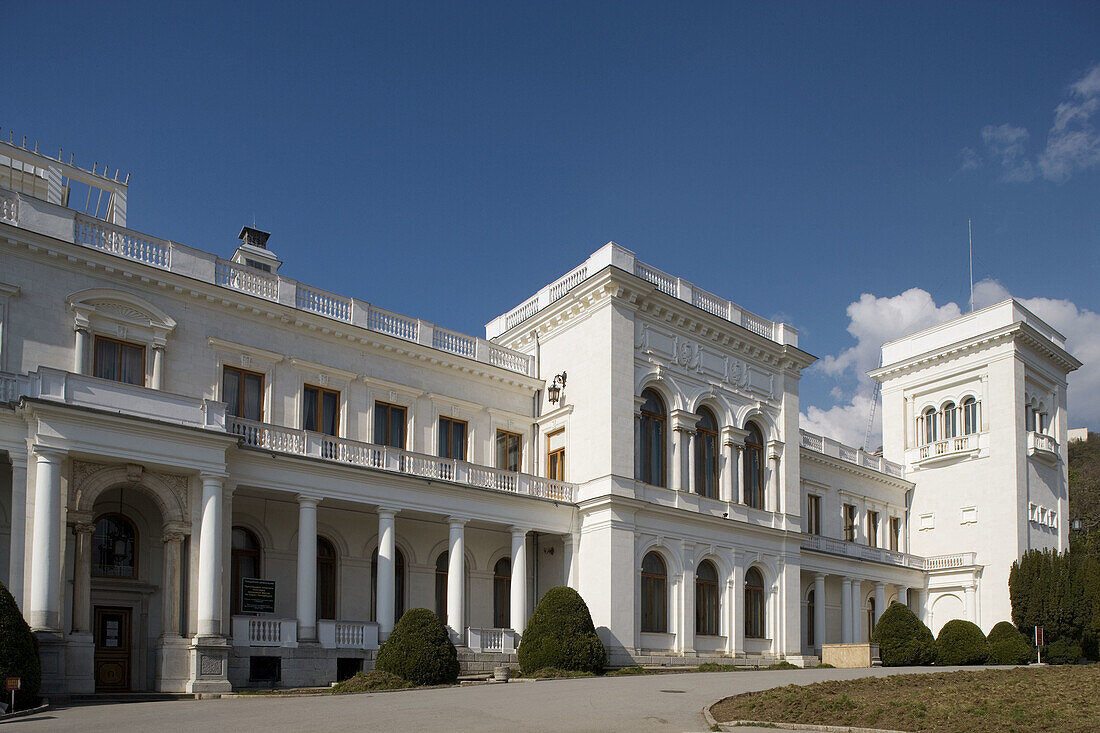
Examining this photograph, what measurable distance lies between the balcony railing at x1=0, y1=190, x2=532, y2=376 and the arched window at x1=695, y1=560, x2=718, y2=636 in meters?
9.80

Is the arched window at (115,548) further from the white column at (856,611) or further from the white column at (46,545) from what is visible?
the white column at (856,611)

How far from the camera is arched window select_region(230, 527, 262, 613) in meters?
28.2

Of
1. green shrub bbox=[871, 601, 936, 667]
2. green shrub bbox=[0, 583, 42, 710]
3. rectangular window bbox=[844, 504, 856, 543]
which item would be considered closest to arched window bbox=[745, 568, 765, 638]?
green shrub bbox=[871, 601, 936, 667]

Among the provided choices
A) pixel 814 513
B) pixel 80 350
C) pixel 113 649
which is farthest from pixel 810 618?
pixel 80 350

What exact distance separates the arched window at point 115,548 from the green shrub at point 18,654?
6182 mm

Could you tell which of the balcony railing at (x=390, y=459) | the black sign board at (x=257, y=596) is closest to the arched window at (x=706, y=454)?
the balcony railing at (x=390, y=459)

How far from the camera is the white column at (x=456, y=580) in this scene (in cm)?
2944

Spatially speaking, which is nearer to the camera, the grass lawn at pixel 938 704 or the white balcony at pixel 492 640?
the grass lawn at pixel 938 704

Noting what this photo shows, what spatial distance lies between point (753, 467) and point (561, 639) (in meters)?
14.0

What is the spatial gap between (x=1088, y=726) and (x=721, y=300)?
1072 inches

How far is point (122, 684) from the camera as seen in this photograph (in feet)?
80.5

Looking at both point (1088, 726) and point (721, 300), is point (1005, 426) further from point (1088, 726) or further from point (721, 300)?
point (1088, 726)

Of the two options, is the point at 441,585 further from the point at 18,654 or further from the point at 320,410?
the point at 18,654

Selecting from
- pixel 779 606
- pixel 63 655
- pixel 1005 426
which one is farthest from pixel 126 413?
pixel 1005 426
